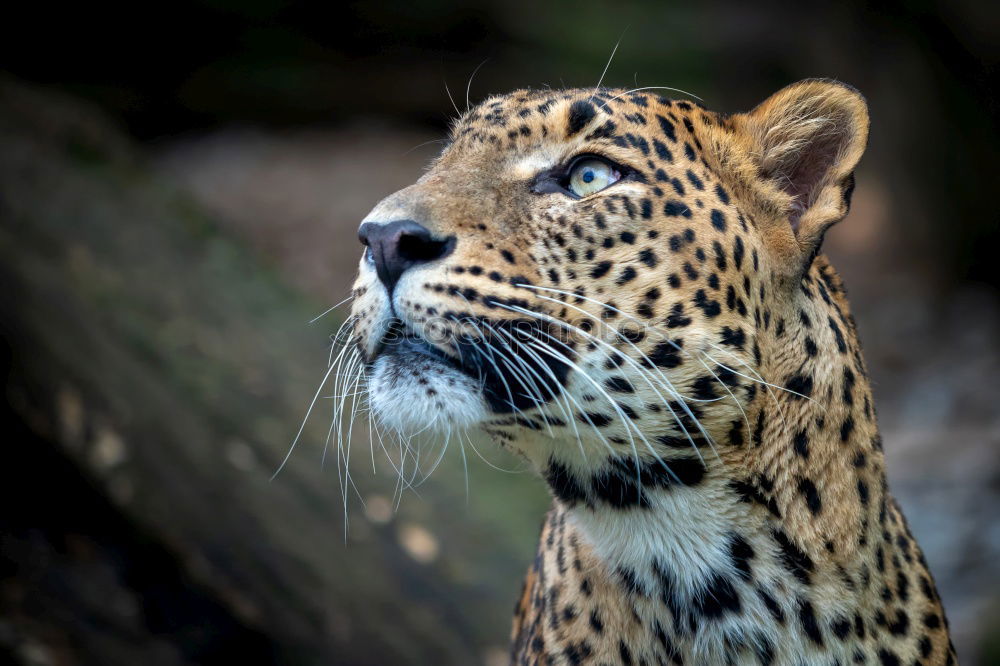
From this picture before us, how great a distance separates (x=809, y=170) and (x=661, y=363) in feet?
3.97

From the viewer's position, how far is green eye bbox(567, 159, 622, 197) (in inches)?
168

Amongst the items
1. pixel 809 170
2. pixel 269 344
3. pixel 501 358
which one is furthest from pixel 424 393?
pixel 269 344

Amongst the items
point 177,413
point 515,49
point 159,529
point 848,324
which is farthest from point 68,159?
point 515,49

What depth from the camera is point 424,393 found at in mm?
4105

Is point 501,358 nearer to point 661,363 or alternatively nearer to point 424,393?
point 424,393

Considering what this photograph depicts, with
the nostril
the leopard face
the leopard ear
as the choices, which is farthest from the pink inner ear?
the nostril

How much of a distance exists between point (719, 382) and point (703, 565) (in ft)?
2.45

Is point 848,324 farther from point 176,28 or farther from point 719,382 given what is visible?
point 176,28

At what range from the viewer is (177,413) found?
8656 mm

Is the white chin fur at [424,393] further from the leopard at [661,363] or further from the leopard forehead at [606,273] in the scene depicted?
the leopard forehead at [606,273]

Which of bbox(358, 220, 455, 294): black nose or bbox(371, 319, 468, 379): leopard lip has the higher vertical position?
bbox(358, 220, 455, 294): black nose

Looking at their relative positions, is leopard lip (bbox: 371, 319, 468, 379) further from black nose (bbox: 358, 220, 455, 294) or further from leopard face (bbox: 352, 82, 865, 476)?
black nose (bbox: 358, 220, 455, 294)

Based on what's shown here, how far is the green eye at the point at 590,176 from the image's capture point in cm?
428

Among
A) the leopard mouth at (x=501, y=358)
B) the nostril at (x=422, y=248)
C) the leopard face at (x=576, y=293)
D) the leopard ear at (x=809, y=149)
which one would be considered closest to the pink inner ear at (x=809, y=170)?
the leopard ear at (x=809, y=149)
